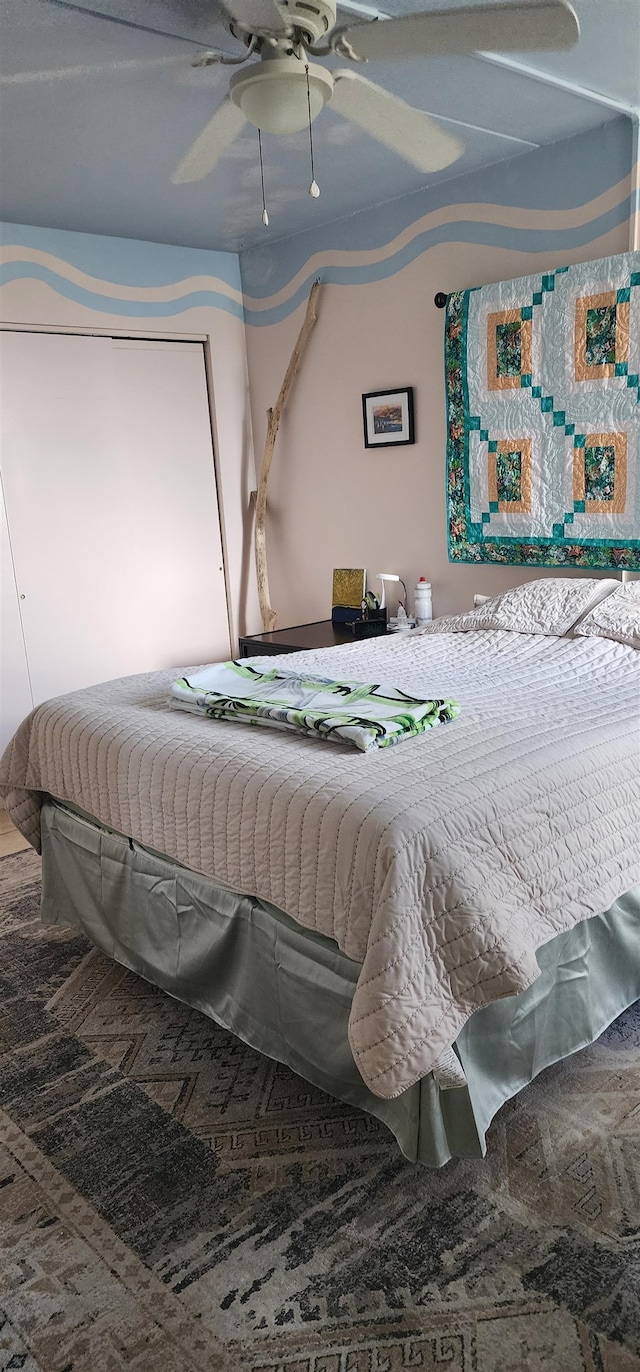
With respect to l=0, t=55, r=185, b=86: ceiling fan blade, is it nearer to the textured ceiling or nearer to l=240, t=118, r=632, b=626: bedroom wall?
the textured ceiling

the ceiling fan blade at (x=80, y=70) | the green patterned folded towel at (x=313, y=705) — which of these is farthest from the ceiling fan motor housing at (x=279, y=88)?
the green patterned folded towel at (x=313, y=705)

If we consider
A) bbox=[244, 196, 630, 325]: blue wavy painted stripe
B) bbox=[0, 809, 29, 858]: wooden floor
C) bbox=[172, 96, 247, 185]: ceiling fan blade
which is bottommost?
bbox=[0, 809, 29, 858]: wooden floor

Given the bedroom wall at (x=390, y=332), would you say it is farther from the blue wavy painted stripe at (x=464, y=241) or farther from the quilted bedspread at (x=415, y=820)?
the quilted bedspread at (x=415, y=820)

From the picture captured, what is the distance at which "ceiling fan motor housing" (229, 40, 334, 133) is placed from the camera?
80.4 inches

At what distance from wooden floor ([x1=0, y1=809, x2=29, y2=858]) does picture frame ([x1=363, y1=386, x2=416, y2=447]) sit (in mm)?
2185

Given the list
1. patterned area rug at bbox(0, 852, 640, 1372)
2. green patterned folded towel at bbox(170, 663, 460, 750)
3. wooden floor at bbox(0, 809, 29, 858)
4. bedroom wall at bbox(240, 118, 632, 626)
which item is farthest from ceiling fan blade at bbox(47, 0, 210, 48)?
wooden floor at bbox(0, 809, 29, 858)

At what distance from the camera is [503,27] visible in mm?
1822

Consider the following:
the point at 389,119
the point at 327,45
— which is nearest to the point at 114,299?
the point at 389,119

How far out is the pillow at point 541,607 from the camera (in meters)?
2.85

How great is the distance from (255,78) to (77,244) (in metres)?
2.15

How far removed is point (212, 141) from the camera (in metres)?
2.40

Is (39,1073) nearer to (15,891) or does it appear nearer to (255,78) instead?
(15,891)

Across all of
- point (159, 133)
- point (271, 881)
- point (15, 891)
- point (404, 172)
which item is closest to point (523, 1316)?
point (271, 881)

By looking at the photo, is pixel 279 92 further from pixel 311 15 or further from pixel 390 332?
pixel 390 332
